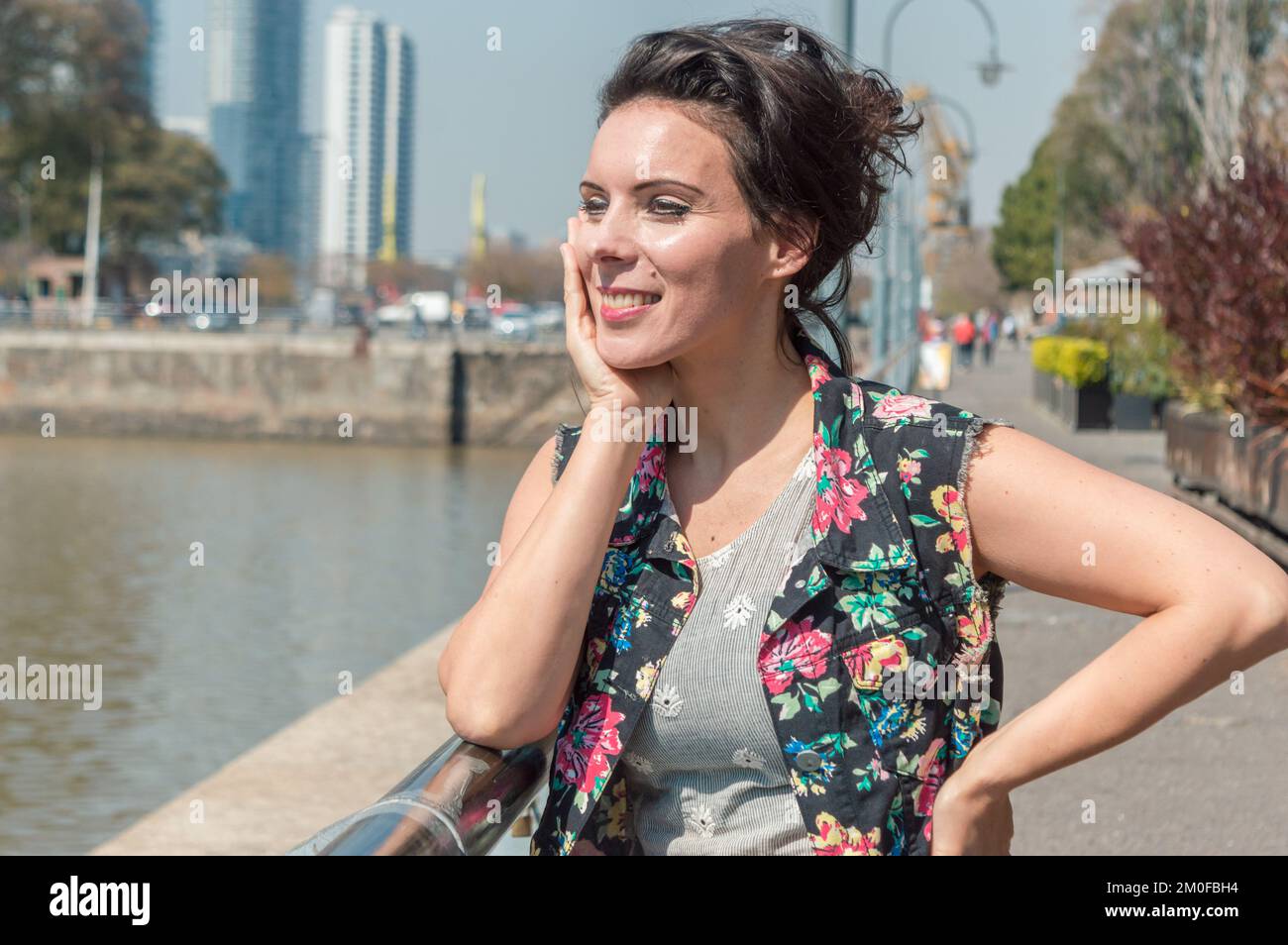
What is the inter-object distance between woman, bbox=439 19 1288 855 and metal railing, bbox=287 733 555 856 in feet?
0.15

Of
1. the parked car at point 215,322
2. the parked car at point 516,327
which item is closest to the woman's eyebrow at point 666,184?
the parked car at point 516,327

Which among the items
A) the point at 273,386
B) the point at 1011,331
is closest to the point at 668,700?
the point at 273,386

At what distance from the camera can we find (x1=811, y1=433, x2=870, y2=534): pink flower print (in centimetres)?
217

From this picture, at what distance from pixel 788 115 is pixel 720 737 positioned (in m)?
0.82

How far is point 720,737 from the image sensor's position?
2.12m

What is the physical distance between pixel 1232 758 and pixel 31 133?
6865 centimetres

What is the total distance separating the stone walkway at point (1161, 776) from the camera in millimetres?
5043

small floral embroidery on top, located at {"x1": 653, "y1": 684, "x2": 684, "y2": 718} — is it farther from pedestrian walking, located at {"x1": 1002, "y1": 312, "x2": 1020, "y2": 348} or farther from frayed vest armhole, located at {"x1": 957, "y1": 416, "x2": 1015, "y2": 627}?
pedestrian walking, located at {"x1": 1002, "y1": 312, "x2": 1020, "y2": 348}

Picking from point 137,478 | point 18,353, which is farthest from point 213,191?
point 137,478

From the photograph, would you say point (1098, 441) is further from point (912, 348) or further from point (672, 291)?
point (672, 291)

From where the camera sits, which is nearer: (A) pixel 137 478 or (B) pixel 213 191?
(A) pixel 137 478

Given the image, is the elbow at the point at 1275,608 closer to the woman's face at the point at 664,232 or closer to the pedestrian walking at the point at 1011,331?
the woman's face at the point at 664,232

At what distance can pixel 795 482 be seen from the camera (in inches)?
89.2

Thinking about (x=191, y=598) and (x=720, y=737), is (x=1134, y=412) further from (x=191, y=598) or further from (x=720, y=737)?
(x=720, y=737)
